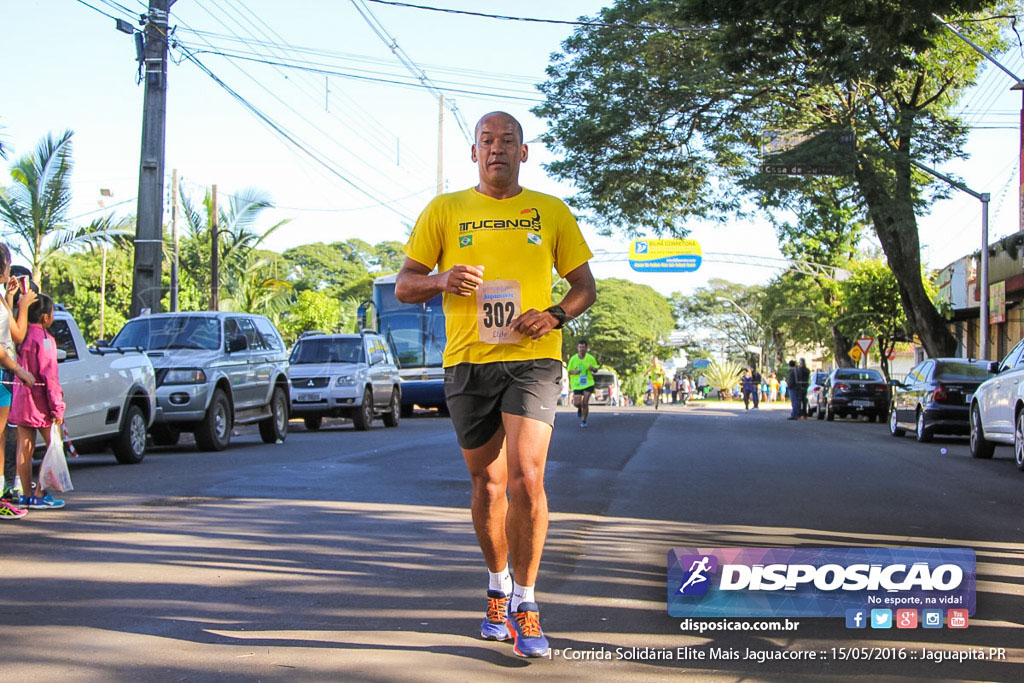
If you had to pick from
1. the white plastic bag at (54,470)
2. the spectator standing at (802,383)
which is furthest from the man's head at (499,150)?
the spectator standing at (802,383)

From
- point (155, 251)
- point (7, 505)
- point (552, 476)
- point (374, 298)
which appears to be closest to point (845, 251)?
point (374, 298)

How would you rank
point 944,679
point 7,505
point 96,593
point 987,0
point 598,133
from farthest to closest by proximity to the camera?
point 598,133 → point 987,0 → point 7,505 → point 96,593 → point 944,679

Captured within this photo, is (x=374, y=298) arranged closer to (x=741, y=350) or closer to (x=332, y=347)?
(x=332, y=347)

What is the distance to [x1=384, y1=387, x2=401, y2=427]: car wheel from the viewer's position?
22.6 metres

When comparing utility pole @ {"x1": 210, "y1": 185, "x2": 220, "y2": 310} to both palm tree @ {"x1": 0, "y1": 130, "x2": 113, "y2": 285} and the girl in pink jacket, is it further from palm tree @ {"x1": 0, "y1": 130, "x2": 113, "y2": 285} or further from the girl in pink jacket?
the girl in pink jacket

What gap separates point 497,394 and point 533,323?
334mm

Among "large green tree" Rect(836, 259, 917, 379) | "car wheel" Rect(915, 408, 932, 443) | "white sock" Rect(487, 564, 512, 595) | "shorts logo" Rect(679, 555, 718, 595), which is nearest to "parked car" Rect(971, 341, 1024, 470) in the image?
"car wheel" Rect(915, 408, 932, 443)

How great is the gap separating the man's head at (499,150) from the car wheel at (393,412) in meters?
18.1

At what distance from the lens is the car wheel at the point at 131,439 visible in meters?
12.6

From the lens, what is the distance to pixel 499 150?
4527 mm

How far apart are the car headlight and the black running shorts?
35.5 ft

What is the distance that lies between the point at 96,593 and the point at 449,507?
3.51 m

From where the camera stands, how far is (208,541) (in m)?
7.00

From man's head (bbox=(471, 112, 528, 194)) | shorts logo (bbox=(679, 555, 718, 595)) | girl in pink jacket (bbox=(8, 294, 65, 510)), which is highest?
man's head (bbox=(471, 112, 528, 194))
